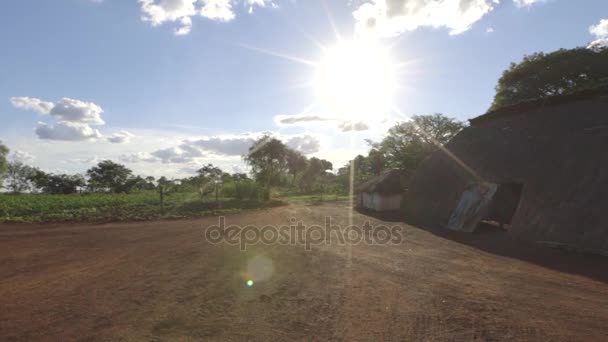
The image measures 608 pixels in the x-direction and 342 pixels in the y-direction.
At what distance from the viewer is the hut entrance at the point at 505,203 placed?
43.0 ft

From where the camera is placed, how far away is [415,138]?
103 feet

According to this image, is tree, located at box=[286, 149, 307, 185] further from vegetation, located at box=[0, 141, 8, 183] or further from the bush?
vegetation, located at box=[0, 141, 8, 183]

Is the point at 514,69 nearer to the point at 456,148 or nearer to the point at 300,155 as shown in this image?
the point at 456,148

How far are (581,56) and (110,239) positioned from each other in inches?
1402

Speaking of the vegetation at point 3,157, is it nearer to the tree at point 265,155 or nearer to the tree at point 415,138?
the tree at point 265,155

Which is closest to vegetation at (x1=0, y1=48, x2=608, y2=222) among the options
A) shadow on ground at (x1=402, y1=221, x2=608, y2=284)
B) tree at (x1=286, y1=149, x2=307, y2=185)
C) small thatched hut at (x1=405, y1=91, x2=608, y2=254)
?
small thatched hut at (x1=405, y1=91, x2=608, y2=254)

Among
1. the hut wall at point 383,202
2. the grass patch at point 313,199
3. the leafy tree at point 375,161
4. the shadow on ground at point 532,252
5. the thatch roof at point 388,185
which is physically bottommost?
the shadow on ground at point 532,252

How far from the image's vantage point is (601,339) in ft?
12.6

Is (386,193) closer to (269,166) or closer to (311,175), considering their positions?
(269,166)

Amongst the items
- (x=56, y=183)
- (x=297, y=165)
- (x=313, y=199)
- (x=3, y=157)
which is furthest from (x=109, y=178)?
(x=313, y=199)

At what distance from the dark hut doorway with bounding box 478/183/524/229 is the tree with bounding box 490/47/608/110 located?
41.9 ft

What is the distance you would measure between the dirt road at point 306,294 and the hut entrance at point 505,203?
13.1 ft

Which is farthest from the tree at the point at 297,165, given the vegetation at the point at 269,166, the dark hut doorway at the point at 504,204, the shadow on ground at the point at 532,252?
the shadow on ground at the point at 532,252

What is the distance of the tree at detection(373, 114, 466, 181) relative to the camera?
98.7ft
